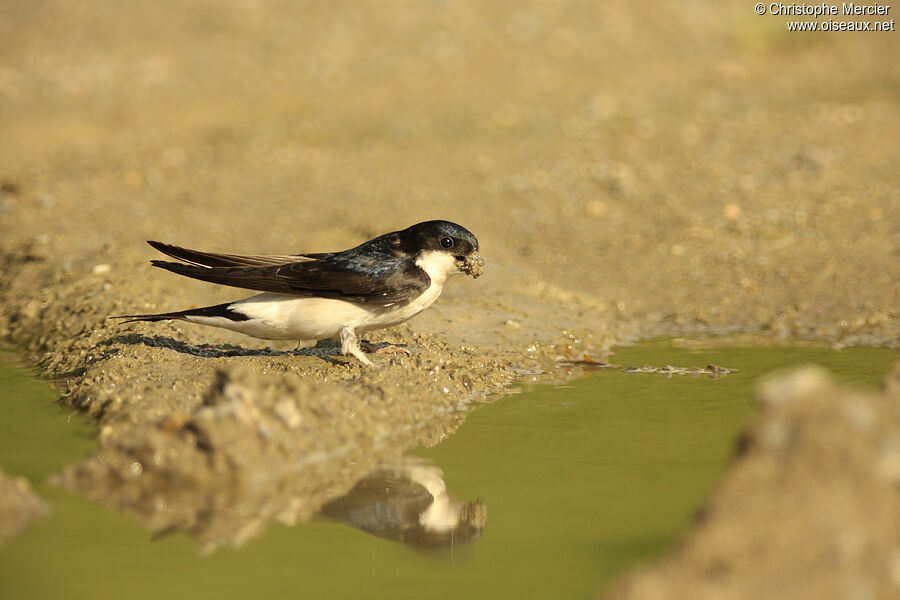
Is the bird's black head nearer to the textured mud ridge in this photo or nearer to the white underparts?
the white underparts

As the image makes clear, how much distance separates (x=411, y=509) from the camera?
10.9ft

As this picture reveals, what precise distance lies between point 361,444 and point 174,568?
1212 millimetres

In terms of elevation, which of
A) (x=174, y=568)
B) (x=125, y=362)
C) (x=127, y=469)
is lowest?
(x=174, y=568)

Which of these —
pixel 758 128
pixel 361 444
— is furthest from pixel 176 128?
pixel 361 444

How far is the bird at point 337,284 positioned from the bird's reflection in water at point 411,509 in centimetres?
113

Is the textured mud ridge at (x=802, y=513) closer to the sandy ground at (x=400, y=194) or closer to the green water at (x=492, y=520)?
the green water at (x=492, y=520)

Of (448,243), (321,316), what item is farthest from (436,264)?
(321,316)

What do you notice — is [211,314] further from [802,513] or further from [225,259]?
[802,513]

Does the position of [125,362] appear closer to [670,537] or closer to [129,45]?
[670,537]

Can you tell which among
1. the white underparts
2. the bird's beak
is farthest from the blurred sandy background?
the white underparts

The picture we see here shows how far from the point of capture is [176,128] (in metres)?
9.39

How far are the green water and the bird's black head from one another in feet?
2.23

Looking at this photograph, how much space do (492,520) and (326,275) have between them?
1.86 meters

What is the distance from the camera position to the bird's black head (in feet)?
15.8
